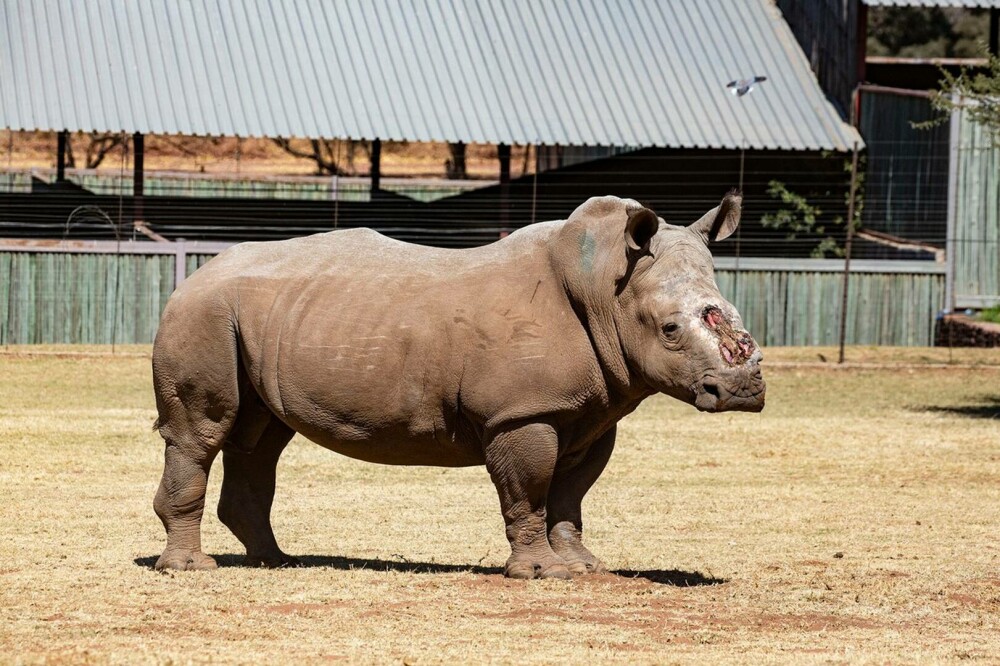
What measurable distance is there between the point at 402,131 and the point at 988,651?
20952mm

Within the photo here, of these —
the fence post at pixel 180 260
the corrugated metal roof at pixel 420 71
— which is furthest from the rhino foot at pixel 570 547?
the corrugated metal roof at pixel 420 71

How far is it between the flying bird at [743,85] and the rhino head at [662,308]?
1951 cm

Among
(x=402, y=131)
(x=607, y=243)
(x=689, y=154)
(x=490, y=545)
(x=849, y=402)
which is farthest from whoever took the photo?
(x=689, y=154)

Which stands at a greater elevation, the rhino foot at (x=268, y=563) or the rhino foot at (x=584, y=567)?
the rhino foot at (x=584, y=567)

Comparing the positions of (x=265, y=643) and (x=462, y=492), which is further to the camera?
(x=462, y=492)

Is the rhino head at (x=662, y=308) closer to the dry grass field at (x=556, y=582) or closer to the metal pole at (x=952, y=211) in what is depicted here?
the dry grass field at (x=556, y=582)

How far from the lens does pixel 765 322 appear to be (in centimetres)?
→ 2797

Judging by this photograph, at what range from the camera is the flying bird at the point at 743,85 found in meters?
28.1

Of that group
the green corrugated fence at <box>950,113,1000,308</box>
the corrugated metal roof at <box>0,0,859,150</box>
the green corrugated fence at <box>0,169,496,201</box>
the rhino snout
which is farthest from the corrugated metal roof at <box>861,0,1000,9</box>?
the rhino snout

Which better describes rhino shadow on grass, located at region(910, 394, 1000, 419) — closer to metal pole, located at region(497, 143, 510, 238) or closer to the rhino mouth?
metal pole, located at region(497, 143, 510, 238)

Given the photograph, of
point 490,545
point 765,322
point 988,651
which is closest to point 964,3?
point 765,322

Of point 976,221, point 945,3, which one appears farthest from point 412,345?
point 945,3

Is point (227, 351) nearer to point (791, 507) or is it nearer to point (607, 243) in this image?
point (607, 243)

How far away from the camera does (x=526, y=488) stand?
8906 mm
